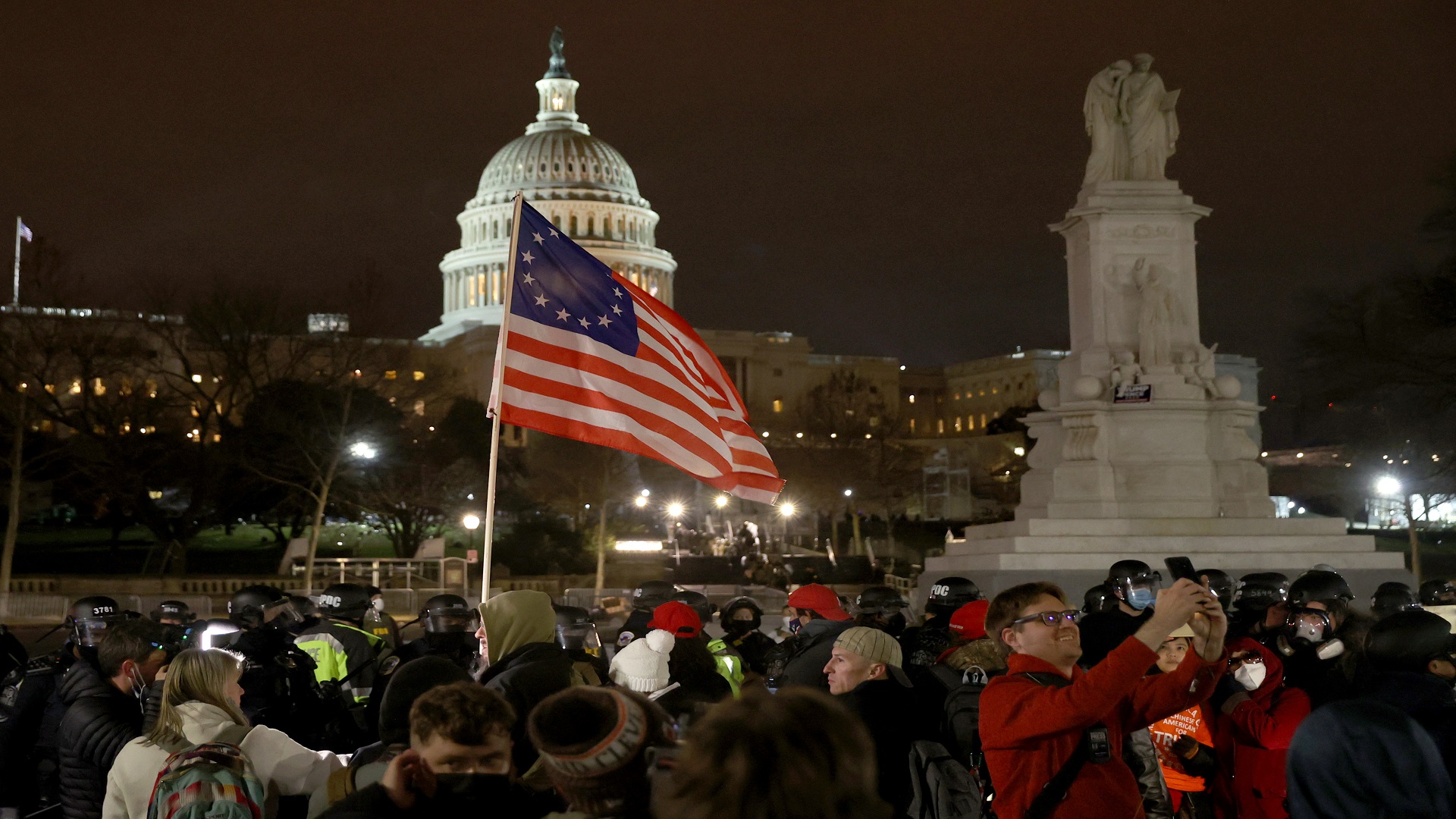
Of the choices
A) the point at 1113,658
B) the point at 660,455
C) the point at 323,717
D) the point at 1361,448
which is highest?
the point at 1361,448

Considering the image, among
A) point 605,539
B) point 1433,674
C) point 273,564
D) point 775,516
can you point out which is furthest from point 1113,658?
point 775,516

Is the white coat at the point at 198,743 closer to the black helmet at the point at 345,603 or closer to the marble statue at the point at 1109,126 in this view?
the black helmet at the point at 345,603

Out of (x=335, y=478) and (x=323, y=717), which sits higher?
(x=335, y=478)

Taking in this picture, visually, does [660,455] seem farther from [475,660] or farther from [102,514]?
[102,514]

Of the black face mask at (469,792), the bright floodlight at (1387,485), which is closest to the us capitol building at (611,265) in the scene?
the bright floodlight at (1387,485)

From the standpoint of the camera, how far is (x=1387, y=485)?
58781mm

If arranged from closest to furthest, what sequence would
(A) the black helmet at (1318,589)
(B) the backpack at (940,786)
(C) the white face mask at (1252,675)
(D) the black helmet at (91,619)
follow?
(B) the backpack at (940,786)
(C) the white face mask at (1252,675)
(D) the black helmet at (91,619)
(A) the black helmet at (1318,589)

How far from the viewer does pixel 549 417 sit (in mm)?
9375

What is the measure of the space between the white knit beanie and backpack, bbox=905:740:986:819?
3.61 ft

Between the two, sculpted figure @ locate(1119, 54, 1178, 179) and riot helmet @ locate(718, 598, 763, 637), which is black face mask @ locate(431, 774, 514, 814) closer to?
riot helmet @ locate(718, 598, 763, 637)

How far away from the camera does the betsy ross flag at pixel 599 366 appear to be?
923 cm

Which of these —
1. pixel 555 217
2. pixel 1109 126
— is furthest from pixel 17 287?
pixel 555 217

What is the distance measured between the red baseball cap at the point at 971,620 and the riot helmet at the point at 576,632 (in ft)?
6.47

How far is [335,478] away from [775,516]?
23.8 m
